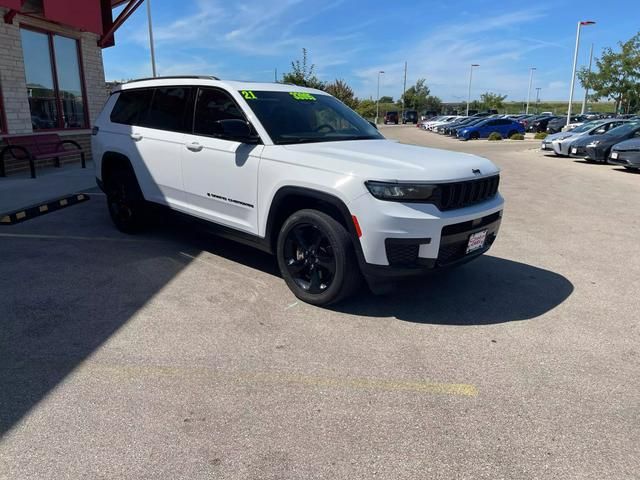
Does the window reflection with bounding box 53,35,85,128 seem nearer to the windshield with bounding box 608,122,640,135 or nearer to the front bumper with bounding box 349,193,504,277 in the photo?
the front bumper with bounding box 349,193,504,277

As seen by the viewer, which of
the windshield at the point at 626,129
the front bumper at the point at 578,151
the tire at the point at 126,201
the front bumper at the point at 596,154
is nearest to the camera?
the tire at the point at 126,201

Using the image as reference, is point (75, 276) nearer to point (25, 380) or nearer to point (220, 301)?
point (220, 301)

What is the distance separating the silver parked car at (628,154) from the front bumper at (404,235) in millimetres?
12303

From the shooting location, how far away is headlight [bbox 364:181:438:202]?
3.59m

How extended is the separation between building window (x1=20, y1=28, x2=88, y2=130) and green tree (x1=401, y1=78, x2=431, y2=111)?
7628 cm

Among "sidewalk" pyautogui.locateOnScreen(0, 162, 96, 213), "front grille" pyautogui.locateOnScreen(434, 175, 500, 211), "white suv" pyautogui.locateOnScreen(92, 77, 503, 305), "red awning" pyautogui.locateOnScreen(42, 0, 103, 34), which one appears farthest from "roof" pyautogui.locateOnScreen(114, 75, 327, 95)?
"red awning" pyautogui.locateOnScreen(42, 0, 103, 34)

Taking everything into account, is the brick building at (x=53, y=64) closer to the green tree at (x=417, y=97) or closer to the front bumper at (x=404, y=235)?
the front bumper at (x=404, y=235)

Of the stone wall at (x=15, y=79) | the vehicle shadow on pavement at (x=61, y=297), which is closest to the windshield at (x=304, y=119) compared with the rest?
the vehicle shadow on pavement at (x=61, y=297)

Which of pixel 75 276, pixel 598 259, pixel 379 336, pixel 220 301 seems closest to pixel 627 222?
pixel 598 259

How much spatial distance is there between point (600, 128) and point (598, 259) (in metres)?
15.8

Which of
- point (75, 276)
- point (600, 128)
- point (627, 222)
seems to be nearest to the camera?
point (75, 276)

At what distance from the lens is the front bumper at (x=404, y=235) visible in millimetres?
3588

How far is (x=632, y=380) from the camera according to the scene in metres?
3.19

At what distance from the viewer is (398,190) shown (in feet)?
11.8
